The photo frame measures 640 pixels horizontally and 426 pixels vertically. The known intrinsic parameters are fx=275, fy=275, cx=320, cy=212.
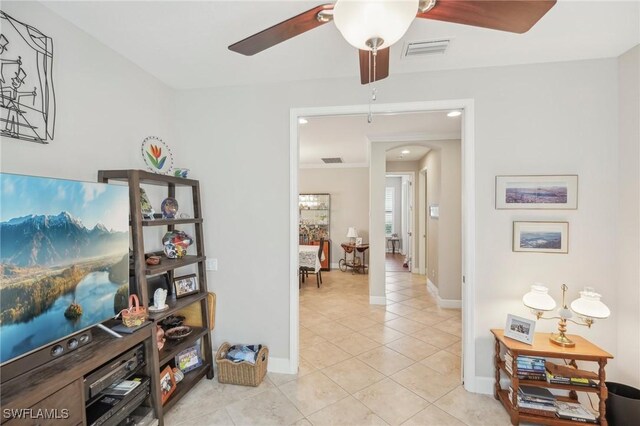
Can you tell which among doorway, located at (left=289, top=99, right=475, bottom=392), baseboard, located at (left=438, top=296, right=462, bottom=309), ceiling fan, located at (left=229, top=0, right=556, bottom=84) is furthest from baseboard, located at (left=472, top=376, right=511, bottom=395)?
ceiling fan, located at (left=229, top=0, right=556, bottom=84)

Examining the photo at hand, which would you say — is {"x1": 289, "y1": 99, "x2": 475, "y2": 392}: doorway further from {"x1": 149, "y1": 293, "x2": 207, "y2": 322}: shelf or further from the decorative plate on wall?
the decorative plate on wall

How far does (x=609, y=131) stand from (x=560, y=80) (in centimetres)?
51

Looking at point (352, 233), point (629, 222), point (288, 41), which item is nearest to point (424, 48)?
point (288, 41)

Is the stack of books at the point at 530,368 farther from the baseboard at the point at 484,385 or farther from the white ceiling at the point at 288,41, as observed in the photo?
the white ceiling at the point at 288,41

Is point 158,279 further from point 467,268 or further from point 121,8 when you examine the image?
point 467,268

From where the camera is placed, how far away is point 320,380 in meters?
2.40

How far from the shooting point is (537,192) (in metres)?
2.11

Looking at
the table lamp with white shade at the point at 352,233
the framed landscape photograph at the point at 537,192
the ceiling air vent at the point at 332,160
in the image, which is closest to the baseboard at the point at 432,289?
the table lamp with white shade at the point at 352,233

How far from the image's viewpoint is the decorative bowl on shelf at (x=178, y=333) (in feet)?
7.25

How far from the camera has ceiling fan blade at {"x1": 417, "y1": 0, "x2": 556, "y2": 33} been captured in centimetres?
101

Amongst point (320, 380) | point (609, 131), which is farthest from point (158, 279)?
point (609, 131)

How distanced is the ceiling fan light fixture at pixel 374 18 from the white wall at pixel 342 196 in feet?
20.1

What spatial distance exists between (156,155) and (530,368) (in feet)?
10.7

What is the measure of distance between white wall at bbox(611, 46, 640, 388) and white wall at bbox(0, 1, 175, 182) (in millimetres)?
3642
